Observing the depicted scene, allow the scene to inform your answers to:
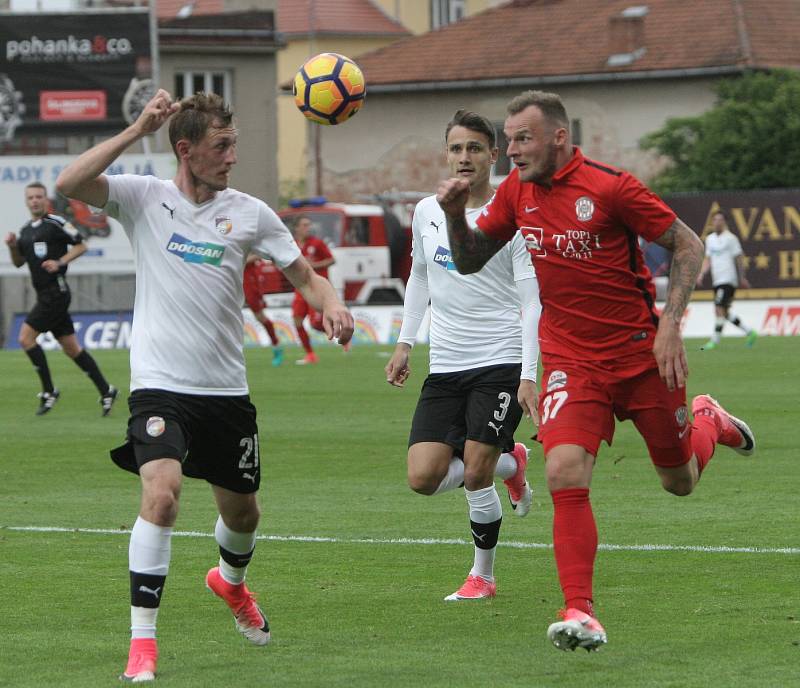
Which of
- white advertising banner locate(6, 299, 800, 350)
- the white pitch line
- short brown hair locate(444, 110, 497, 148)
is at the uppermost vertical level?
short brown hair locate(444, 110, 497, 148)

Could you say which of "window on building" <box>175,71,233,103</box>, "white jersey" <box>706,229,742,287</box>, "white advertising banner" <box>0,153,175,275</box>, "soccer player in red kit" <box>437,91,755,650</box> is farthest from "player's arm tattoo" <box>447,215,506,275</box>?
"window on building" <box>175,71,233,103</box>

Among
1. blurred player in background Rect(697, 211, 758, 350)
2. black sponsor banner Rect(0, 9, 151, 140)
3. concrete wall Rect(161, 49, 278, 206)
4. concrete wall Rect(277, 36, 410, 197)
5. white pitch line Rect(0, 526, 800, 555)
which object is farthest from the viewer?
concrete wall Rect(277, 36, 410, 197)

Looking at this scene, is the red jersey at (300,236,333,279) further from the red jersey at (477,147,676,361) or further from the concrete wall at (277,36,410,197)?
the concrete wall at (277,36,410,197)

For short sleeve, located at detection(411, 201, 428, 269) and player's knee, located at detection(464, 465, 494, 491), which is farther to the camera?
short sleeve, located at detection(411, 201, 428, 269)

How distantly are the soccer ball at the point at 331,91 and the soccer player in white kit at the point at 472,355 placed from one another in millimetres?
1811

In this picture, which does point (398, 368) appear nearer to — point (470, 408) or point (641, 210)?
point (470, 408)

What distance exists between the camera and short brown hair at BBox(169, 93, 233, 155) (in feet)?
22.6

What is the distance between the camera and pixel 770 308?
32.5 meters

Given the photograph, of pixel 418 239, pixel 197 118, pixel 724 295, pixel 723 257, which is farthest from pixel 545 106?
pixel 723 257

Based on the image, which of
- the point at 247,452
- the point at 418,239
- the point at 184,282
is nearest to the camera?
the point at 184,282

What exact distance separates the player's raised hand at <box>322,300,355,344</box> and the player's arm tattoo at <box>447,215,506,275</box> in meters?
0.74

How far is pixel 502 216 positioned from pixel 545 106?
1.72 feet

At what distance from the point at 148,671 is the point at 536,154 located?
253 cm

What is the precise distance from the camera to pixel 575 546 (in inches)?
265
